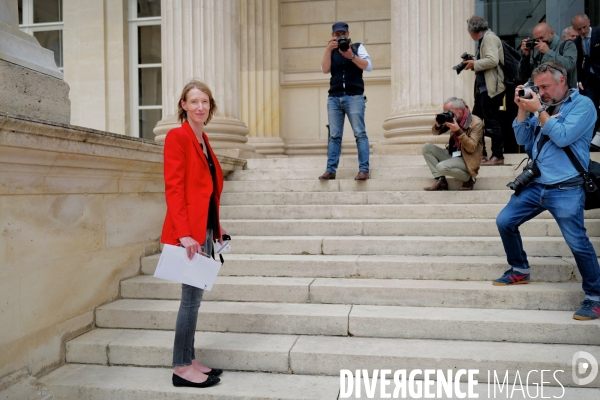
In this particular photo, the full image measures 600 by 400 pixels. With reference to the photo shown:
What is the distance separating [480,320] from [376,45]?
7.64m

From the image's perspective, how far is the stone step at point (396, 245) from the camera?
4.79 m

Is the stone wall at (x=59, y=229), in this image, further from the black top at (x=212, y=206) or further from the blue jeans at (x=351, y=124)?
the blue jeans at (x=351, y=124)

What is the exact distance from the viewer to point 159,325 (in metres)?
4.23

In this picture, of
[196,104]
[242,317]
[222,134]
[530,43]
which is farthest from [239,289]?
[530,43]

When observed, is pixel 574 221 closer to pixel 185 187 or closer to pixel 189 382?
pixel 185 187

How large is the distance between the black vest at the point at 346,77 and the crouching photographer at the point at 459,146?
117cm

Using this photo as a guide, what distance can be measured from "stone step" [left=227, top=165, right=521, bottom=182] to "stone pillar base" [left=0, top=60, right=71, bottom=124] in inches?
130

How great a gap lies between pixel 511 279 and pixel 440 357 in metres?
1.17

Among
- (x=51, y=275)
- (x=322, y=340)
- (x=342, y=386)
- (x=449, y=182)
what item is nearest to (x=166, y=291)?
(x=51, y=275)

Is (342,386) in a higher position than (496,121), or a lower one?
lower

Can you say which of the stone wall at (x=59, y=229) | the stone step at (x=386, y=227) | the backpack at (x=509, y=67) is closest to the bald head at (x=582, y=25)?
the backpack at (x=509, y=67)

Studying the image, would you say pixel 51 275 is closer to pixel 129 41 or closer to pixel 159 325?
pixel 159 325

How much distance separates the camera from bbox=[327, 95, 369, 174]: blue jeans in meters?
6.44

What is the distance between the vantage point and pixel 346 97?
6.50 m
